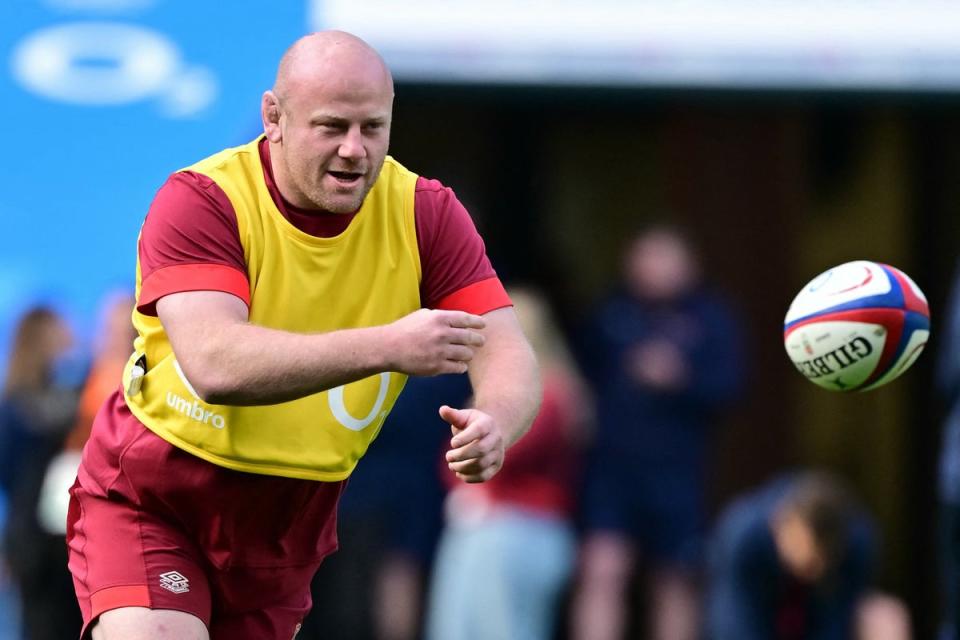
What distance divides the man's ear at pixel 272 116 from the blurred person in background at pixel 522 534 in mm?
4441

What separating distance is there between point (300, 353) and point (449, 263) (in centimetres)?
80

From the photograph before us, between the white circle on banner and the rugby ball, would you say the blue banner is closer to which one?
the white circle on banner

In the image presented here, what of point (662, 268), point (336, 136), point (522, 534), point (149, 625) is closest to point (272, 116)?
point (336, 136)

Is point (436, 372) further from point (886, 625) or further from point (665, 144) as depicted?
point (665, 144)

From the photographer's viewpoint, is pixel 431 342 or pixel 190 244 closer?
pixel 431 342

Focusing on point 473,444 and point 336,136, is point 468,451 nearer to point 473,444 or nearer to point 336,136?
point 473,444

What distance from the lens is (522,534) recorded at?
9234mm

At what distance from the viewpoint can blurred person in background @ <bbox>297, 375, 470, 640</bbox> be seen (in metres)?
10.0

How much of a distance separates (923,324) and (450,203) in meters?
1.77

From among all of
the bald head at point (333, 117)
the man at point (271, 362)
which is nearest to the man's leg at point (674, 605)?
the man at point (271, 362)

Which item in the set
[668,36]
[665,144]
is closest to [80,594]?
[668,36]

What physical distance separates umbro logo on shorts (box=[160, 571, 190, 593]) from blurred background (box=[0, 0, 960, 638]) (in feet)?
18.0

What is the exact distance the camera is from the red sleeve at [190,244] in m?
4.52

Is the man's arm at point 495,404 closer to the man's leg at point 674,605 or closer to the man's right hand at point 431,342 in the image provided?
the man's right hand at point 431,342
